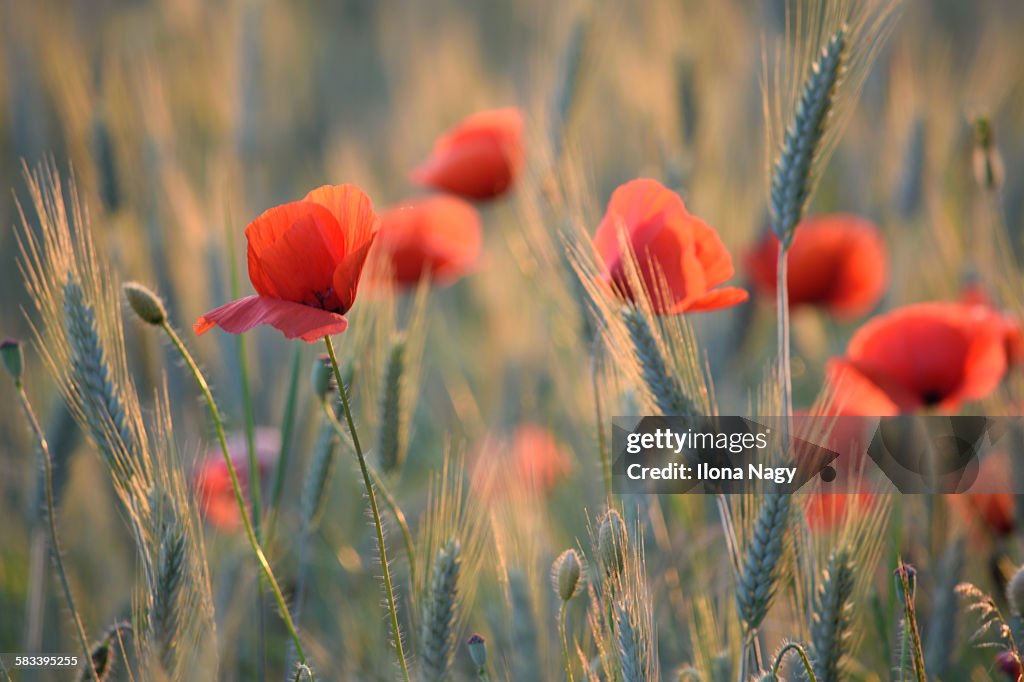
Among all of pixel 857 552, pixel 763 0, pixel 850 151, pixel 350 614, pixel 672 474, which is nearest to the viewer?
pixel 857 552

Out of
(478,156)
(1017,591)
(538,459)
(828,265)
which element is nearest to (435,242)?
(478,156)

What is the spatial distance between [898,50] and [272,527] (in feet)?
7.13

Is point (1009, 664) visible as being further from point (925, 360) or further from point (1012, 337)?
point (1012, 337)

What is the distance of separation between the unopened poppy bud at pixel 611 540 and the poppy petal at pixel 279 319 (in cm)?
26

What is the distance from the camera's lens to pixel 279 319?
677mm

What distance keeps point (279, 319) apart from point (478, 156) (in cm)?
87

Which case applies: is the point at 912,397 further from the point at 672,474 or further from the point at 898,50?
the point at 898,50

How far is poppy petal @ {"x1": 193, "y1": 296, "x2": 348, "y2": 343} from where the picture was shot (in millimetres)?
657

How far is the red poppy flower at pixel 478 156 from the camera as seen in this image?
1.47 meters

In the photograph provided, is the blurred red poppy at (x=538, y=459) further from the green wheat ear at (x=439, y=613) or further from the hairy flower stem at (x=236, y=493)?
the hairy flower stem at (x=236, y=493)

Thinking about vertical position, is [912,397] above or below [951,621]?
above

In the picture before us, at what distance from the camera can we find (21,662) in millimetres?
1107

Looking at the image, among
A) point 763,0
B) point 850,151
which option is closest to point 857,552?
point 763,0

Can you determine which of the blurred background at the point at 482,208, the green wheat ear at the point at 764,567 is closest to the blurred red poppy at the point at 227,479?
the blurred background at the point at 482,208
